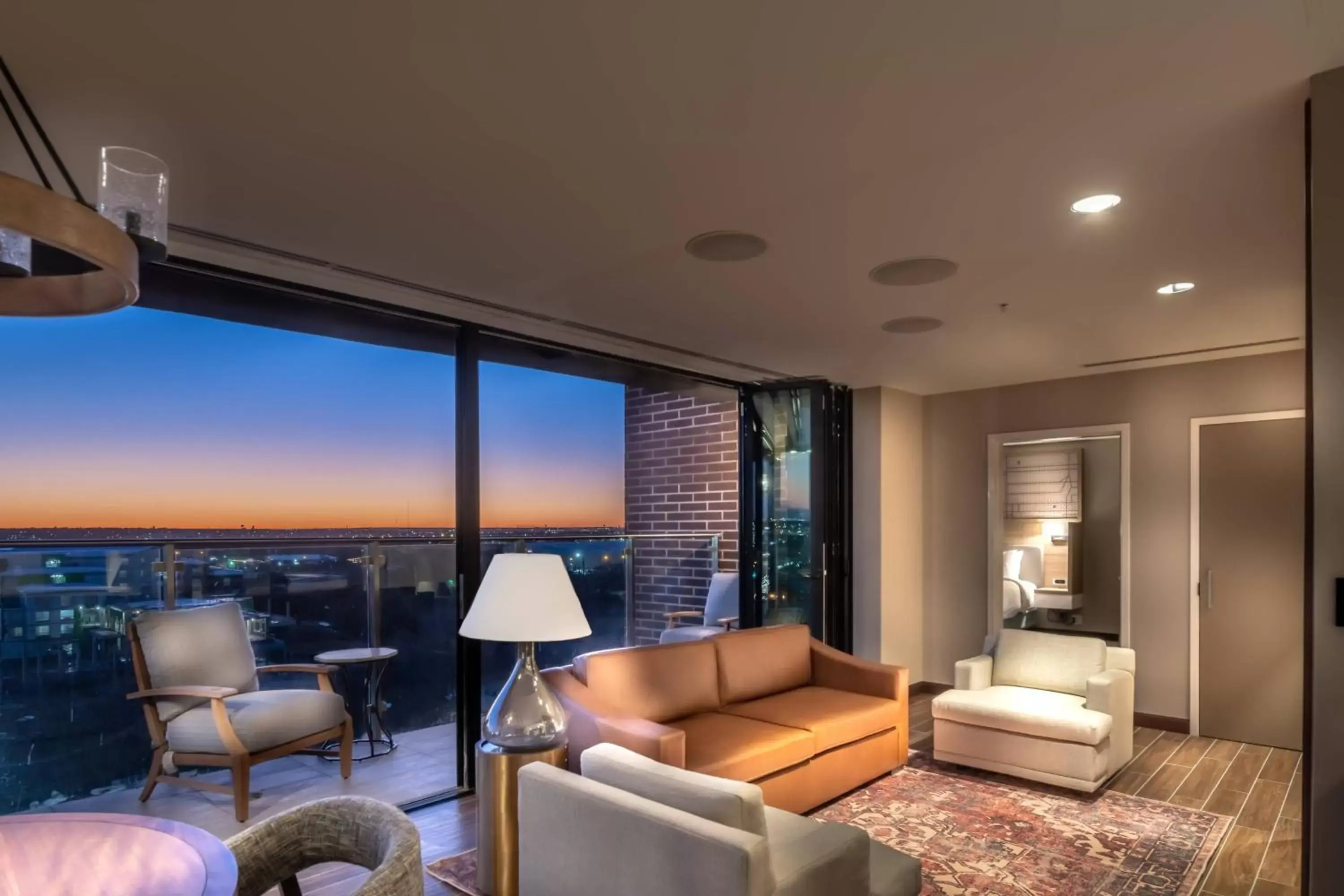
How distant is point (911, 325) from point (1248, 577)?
284cm

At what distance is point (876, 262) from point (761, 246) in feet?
1.75

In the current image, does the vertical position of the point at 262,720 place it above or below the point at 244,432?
below

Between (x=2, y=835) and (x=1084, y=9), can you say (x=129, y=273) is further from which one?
(x=1084, y=9)

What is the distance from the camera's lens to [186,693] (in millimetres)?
3580

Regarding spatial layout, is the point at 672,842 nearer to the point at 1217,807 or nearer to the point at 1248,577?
the point at 1217,807

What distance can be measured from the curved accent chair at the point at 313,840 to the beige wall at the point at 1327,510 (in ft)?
6.49

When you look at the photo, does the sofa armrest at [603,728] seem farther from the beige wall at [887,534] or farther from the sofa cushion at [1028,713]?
the beige wall at [887,534]

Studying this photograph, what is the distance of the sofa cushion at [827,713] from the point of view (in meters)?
3.87

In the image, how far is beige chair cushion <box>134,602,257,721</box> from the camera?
12.3 ft

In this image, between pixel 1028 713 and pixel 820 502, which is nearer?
pixel 1028 713

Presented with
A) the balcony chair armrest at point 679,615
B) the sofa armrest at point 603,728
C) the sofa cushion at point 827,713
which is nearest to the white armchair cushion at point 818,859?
the sofa armrest at point 603,728

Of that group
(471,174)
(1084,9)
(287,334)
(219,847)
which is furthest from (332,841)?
(287,334)

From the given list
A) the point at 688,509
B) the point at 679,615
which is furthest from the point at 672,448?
the point at 679,615

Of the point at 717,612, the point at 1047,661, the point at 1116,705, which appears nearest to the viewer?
the point at 1116,705
